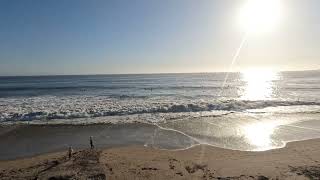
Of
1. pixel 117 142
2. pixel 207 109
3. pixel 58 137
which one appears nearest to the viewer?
pixel 117 142

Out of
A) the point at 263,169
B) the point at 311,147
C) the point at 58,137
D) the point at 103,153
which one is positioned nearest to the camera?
the point at 263,169

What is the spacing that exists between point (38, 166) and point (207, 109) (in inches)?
675

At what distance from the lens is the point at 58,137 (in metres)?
15.5

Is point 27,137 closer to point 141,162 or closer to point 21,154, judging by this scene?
point 21,154

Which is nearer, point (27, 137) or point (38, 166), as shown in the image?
point (38, 166)

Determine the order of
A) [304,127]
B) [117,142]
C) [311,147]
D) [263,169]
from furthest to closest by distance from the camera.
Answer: [304,127], [117,142], [311,147], [263,169]

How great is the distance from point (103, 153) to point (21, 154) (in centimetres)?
343

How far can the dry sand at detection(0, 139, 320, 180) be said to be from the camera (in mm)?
8914

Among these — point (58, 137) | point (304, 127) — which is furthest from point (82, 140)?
point (304, 127)

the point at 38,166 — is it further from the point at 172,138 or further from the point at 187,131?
the point at 187,131

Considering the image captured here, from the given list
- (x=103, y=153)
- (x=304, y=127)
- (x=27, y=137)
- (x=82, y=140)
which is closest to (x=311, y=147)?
(x=304, y=127)

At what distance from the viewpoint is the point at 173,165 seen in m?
10.1

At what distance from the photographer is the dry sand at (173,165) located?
8.91 m

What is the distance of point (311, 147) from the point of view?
1234 centimetres
